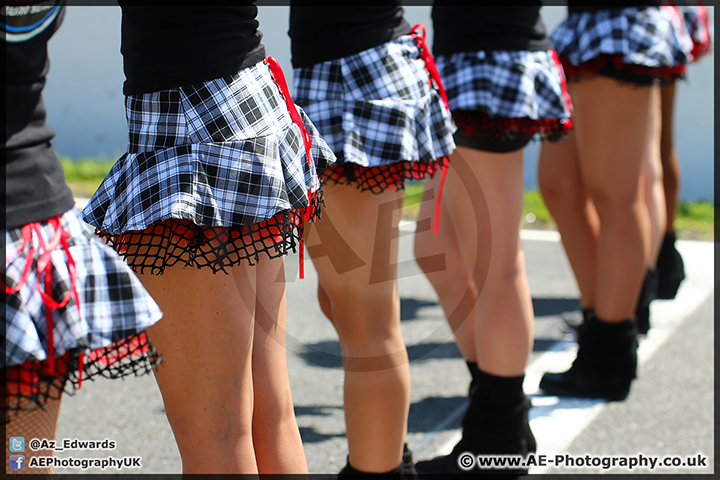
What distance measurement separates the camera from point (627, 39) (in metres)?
2.63

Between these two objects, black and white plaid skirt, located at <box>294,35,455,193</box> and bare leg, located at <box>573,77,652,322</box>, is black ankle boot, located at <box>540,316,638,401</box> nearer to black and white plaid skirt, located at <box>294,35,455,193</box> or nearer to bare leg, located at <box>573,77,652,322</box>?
bare leg, located at <box>573,77,652,322</box>

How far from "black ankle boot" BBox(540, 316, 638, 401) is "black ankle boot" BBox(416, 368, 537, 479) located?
62 centimetres

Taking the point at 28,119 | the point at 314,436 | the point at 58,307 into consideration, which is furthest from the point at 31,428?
the point at 314,436

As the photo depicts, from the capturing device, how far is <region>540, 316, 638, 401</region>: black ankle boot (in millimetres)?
2783

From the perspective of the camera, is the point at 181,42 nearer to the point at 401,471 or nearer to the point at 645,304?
the point at 401,471

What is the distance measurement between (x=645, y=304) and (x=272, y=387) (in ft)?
7.62

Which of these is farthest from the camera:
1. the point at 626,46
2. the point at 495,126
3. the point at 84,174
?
the point at 84,174

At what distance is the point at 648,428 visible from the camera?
8.43 feet

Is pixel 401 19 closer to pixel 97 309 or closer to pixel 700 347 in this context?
pixel 97 309

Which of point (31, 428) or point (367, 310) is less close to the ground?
point (31, 428)

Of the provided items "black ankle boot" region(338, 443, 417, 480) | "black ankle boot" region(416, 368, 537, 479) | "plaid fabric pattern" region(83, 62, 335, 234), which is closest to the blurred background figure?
"black ankle boot" region(416, 368, 537, 479)

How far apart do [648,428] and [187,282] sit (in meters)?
1.87

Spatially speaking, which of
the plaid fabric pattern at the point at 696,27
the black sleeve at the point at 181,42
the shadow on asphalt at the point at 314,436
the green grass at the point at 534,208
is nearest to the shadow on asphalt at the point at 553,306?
the plaid fabric pattern at the point at 696,27

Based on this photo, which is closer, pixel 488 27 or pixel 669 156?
pixel 488 27
